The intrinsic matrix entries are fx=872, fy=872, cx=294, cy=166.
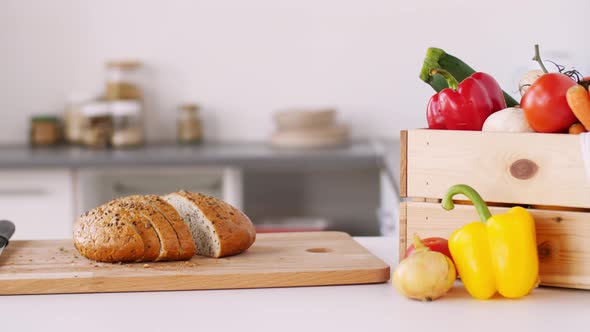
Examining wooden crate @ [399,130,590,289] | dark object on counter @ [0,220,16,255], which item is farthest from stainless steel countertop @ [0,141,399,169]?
wooden crate @ [399,130,590,289]

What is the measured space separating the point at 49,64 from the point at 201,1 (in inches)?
28.1

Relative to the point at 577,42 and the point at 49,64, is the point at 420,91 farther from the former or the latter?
the point at 49,64

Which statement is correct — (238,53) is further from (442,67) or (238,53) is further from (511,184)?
(511,184)

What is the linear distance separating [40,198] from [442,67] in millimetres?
2181

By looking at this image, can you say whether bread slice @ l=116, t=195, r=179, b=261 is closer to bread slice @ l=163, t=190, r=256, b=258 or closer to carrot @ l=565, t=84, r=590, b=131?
bread slice @ l=163, t=190, r=256, b=258

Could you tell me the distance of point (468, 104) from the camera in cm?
119

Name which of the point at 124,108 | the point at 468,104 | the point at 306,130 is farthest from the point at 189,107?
the point at 468,104

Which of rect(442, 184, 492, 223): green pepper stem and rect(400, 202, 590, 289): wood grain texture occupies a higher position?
rect(442, 184, 492, 223): green pepper stem

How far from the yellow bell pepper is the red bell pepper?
0.15 metres

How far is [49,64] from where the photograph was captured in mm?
3773

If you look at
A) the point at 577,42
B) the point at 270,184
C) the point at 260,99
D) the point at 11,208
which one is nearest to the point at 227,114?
the point at 260,99

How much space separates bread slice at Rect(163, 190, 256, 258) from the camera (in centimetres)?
126

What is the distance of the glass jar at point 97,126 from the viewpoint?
11.5 ft

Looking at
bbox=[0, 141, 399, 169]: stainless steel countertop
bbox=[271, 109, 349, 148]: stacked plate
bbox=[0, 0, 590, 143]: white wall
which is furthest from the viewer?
bbox=[0, 0, 590, 143]: white wall
